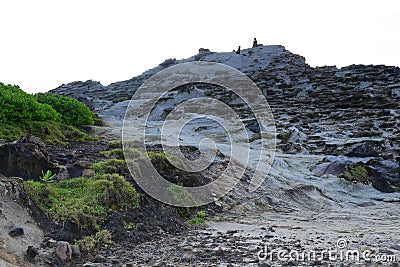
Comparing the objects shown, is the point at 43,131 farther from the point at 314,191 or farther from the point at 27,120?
the point at 314,191

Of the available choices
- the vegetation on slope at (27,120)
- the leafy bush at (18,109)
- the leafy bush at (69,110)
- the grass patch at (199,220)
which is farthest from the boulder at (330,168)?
the leafy bush at (69,110)

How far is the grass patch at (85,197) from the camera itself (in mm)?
4555

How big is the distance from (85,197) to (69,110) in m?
9.47

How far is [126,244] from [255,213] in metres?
3.05

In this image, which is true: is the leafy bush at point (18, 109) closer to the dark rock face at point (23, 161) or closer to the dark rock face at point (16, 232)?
the dark rock face at point (23, 161)

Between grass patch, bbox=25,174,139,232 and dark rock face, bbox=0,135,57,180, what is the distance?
1.59ft

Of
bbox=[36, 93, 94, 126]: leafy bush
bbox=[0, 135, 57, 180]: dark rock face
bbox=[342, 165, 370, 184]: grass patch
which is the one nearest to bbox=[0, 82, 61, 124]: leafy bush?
bbox=[36, 93, 94, 126]: leafy bush

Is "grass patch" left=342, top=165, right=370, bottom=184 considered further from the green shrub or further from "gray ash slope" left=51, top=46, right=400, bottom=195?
the green shrub

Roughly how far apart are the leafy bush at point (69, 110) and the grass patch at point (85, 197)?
327 inches

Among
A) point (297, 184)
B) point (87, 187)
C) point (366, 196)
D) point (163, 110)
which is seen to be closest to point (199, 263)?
point (87, 187)

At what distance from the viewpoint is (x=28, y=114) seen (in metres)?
10.2

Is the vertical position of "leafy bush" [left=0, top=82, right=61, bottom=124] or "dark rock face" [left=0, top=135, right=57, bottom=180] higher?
"leafy bush" [left=0, top=82, right=61, bottom=124]

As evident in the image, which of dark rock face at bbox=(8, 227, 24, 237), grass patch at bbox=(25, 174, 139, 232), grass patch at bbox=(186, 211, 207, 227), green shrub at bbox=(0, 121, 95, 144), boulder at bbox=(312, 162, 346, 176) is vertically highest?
green shrub at bbox=(0, 121, 95, 144)

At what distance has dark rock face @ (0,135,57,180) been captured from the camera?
18.4 feet
